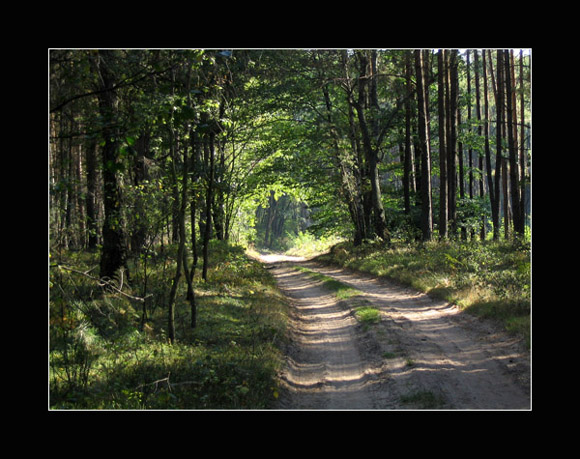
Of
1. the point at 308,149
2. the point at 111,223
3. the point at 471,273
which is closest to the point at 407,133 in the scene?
the point at 308,149

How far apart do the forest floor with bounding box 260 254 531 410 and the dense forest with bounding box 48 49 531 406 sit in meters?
1.65

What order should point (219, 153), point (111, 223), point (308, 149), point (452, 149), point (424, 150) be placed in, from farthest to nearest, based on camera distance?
point (308, 149) < point (452, 149) < point (219, 153) < point (424, 150) < point (111, 223)

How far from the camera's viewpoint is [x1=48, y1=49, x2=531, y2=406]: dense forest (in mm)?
6500

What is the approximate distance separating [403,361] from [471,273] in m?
6.50

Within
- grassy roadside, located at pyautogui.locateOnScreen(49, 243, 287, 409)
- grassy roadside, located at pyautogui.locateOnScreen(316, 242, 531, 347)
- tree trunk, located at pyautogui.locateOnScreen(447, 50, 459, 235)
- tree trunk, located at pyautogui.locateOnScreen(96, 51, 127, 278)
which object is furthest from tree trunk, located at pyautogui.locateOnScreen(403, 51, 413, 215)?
grassy roadside, located at pyautogui.locateOnScreen(49, 243, 287, 409)

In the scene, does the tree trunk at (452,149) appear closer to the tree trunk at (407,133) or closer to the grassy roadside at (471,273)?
the tree trunk at (407,133)

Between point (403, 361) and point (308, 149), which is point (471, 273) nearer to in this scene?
point (403, 361)

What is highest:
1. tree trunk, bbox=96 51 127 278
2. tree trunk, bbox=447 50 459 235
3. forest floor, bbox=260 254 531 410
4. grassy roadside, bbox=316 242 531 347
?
tree trunk, bbox=447 50 459 235

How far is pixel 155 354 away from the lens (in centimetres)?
784

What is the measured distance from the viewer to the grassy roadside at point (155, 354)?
636cm

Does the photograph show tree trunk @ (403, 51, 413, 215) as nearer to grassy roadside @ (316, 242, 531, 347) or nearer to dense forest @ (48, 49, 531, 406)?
dense forest @ (48, 49, 531, 406)

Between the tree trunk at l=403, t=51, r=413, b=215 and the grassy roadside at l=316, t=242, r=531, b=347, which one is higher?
the tree trunk at l=403, t=51, r=413, b=215

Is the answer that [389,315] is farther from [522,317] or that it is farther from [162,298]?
[162,298]

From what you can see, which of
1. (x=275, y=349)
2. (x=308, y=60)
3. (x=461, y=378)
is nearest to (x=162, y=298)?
(x=275, y=349)
